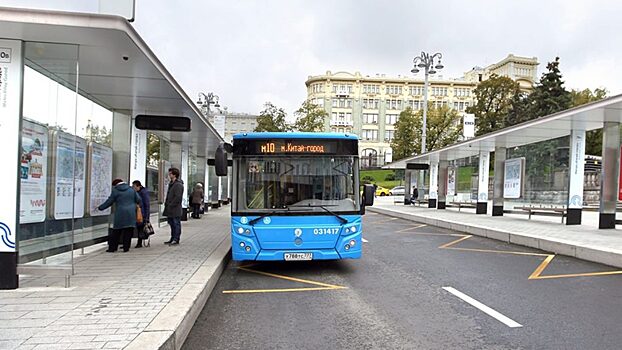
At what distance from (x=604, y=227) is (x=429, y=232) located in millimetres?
5968

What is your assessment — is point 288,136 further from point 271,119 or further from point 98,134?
point 271,119

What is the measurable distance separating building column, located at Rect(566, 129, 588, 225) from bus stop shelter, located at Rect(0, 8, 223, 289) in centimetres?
1501

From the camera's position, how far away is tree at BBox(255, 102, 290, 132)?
38.4m

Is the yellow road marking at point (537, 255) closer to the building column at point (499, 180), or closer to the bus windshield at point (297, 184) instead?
the bus windshield at point (297, 184)

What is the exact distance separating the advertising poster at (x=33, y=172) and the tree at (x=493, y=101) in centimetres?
5931

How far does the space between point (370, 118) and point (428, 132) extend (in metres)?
49.2

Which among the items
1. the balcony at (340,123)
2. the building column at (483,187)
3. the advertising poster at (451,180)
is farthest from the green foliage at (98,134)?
the balcony at (340,123)

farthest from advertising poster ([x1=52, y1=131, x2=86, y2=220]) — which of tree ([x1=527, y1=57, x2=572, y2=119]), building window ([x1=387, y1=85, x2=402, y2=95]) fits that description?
building window ([x1=387, y1=85, x2=402, y2=95])

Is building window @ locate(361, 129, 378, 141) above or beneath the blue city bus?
above

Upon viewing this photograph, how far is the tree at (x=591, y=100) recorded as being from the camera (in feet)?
159

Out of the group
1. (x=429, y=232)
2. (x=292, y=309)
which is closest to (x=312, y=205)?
(x=292, y=309)

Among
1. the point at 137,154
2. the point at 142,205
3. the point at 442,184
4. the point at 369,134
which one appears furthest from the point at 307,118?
the point at 369,134

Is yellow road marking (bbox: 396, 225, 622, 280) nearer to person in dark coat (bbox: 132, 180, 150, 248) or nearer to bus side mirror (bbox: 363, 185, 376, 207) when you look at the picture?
bus side mirror (bbox: 363, 185, 376, 207)

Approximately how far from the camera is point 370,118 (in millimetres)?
105812
